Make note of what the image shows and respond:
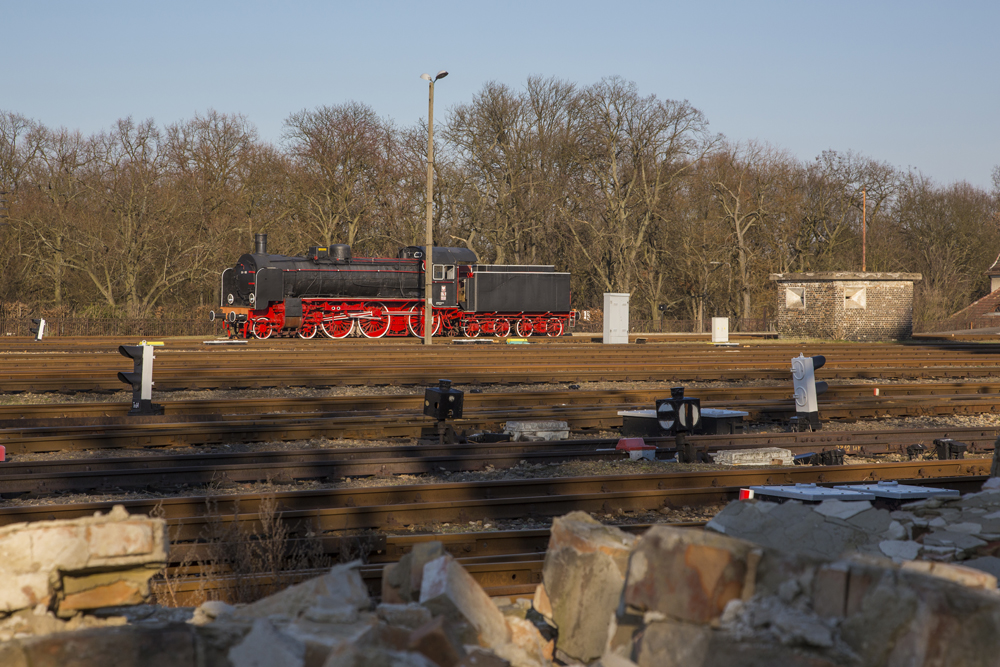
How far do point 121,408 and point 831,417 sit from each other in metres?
11.4

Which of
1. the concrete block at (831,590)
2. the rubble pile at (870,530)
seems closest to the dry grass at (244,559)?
the rubble pile at (870,530)

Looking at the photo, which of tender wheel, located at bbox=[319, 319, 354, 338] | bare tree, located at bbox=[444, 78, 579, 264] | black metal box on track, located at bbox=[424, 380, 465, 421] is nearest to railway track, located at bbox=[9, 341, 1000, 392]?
black metal box on track, located at bbox=[424, 380, 465, 421]

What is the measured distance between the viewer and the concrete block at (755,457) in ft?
32.1

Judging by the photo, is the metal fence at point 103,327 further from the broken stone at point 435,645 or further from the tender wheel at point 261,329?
the broken stone at point 435,645

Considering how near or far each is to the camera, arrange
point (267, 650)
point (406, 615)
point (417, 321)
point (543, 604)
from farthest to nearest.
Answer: point (417, 321), point (543, 604), point (406, 615), point (267, 650)

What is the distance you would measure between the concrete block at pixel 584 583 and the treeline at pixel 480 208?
121 ft

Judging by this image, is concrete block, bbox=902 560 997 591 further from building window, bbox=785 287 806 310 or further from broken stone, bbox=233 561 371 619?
building window, bbox=785 287 806 310

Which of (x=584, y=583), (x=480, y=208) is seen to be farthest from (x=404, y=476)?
(x=480, y=208)

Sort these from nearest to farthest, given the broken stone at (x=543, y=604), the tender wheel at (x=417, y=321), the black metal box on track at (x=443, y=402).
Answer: the broken stone at (x=543, y=604), the black metal box on track at (x=443, y=402), the tender wheel at (x=417, y=321)

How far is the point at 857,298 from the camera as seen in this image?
107 feet

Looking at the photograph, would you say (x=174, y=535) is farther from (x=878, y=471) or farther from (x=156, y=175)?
(x=156, y=175)

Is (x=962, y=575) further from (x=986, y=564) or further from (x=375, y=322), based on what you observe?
(x=375, y=322)

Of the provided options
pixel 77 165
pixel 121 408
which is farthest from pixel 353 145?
pixel 121 408

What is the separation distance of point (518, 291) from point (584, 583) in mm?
31257
